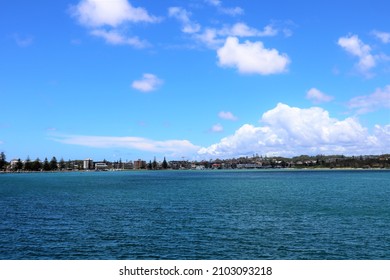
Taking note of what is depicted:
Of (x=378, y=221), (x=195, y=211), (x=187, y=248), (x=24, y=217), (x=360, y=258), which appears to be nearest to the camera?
(x=360, y=258)

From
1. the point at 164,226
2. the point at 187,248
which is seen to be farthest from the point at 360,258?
the point at 164,226

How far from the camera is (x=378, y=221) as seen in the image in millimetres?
59156

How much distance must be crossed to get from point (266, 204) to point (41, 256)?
51636mm

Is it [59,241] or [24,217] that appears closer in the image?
[59,241]

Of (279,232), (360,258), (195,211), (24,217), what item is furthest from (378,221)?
(24,217)
